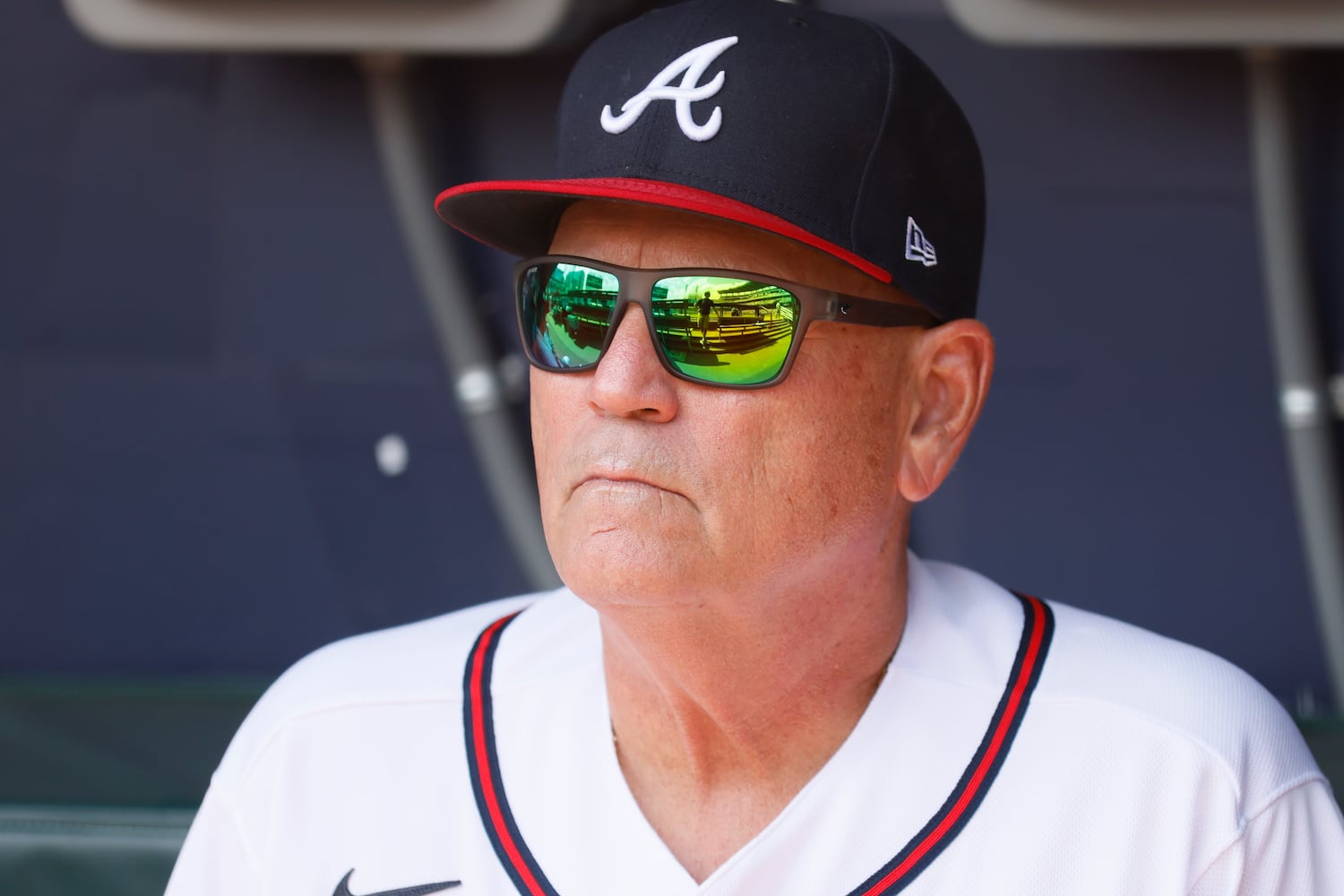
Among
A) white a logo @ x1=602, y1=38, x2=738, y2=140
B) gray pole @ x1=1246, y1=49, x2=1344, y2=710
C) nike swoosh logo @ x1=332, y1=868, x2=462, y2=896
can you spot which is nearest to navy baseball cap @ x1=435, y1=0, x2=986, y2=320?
white a logo @ x1=602, y1=38, x2=738, y2=140

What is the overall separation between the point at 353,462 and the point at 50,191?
73 cm

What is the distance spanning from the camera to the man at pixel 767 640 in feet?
3.93

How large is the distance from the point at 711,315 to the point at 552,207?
251mm

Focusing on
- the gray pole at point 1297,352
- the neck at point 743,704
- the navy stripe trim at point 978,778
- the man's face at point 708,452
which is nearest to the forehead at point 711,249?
the man's face at point 708,452

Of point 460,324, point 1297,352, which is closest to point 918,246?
point 1297,352

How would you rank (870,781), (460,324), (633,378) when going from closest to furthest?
1. (633,378)
2. (870,781)
3. (460,324)

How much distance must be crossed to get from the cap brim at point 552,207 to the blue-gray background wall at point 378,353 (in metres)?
1.18

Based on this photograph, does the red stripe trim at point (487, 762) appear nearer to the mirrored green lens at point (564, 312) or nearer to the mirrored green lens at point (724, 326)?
the mirrored green lens at point (564, 312)

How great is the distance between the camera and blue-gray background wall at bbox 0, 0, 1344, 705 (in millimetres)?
2422

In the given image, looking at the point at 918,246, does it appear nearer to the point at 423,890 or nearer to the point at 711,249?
the point at 711,249

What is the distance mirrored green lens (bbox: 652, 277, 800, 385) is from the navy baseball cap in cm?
6

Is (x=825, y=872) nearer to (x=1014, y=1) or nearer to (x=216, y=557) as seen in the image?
(x=1014, y=1)

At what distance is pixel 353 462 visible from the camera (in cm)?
274

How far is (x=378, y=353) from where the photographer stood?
8.87 feet
